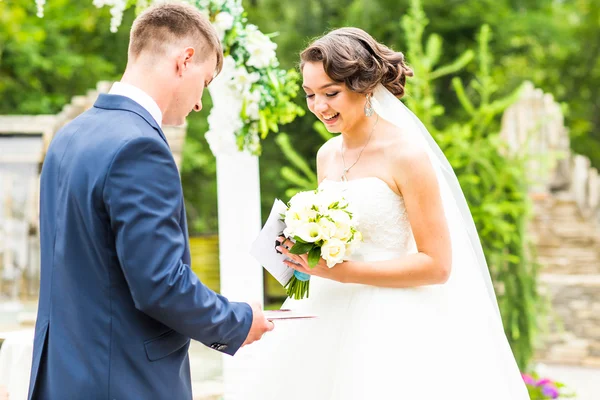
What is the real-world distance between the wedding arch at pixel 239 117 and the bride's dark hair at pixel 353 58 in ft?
2.89

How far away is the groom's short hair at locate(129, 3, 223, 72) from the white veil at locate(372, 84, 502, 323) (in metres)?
1.18

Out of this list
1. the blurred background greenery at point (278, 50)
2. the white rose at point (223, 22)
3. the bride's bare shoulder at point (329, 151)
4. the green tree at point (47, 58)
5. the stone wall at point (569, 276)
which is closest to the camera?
the bride's bare shoulder at point (329, 151)

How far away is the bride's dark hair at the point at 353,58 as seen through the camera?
9.70ft

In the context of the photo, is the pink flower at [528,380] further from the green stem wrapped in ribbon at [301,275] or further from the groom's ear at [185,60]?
the groom's ear at [185,60]

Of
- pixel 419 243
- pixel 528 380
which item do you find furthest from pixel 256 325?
pixel 528 380

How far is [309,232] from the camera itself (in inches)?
106

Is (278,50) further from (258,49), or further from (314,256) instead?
(314,256)

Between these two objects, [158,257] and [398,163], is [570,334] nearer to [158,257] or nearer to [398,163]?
[398,163]

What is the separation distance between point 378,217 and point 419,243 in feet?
0.69

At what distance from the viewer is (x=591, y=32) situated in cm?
1925

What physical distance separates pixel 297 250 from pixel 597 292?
28.7 feet

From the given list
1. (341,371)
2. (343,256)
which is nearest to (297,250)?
(343,256)

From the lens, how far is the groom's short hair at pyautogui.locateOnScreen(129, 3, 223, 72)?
210 centimetres

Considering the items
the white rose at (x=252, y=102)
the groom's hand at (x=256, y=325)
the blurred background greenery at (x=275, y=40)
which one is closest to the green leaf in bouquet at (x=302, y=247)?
the groom's hand at (x=256, y=325)
